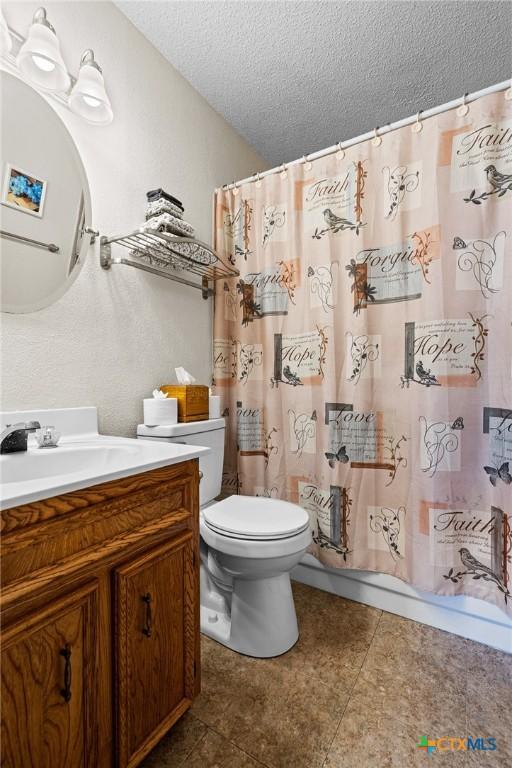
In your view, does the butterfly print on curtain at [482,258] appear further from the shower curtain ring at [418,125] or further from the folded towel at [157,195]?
the folded towel at [157,195]

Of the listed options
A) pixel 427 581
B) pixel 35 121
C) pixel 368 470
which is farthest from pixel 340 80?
pixel 427 581

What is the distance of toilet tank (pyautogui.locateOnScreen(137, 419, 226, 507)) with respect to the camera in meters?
1.35

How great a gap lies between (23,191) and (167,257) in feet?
1.79

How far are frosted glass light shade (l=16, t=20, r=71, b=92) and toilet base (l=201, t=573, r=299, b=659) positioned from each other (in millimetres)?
1734

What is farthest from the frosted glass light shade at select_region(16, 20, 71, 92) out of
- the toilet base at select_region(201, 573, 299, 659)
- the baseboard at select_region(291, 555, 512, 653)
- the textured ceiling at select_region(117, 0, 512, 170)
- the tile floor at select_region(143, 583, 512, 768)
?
the baseboard at select_region(291, 555, 512, 653)

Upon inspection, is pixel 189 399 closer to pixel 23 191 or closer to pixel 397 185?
pixel 23 191

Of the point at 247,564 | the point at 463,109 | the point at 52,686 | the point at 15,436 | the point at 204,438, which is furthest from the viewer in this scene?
the point at 204,438

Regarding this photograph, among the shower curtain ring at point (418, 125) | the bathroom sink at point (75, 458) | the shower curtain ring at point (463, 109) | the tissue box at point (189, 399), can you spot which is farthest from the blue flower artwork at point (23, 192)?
the shower curtain ring at point (463, 109)

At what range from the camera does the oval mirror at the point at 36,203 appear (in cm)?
102

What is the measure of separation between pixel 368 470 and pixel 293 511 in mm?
383

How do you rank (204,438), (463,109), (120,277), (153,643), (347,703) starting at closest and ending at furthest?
(153,643)
(347,703)
(463,109)
(120,277)
(204,438)

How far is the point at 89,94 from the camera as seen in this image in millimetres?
1148

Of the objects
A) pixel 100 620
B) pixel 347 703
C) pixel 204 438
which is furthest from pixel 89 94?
pixel 347 703

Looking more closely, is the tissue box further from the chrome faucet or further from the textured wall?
the chrome faucet
